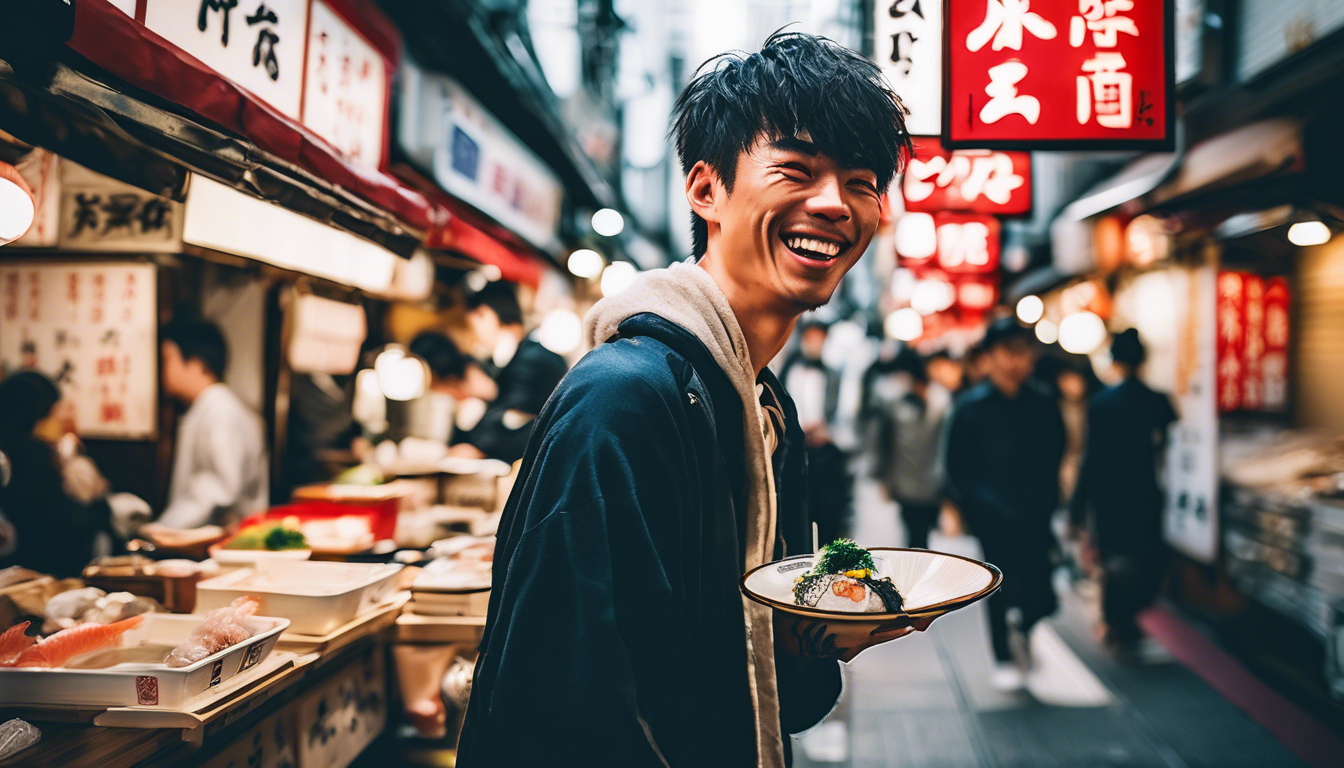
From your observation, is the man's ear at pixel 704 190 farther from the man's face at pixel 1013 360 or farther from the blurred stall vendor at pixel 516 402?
the man's face at pixel 1013 360

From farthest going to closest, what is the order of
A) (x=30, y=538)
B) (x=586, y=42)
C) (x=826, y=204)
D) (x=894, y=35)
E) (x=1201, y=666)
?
(x=586, y=42) < (x=1201, y=666) < (x=30, y=538) < (x=894, y=35) < (x=826, y=204)

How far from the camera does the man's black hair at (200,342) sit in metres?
6.18

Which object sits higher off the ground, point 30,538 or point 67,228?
point 67,228

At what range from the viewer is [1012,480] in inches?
274

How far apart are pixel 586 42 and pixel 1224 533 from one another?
45.9ft

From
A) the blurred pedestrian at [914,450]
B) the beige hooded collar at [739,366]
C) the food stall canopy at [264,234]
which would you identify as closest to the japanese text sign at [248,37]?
the food stall canopy at [264,234]

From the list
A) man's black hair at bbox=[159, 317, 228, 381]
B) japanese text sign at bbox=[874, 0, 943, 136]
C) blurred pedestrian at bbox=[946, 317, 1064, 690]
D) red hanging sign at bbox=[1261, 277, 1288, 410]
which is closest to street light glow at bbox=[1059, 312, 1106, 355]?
red hanging sign at bbox=[1261, 277, 1288, 410]

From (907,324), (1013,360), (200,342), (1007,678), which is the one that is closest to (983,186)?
(1013,360)

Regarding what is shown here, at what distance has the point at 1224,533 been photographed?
786 cm

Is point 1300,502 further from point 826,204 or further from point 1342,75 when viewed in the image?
point 826,204

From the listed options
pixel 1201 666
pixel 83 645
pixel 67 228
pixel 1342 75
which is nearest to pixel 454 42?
pixel 67 228

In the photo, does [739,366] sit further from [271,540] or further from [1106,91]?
[271,540]

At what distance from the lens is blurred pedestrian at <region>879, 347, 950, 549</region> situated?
8445mm

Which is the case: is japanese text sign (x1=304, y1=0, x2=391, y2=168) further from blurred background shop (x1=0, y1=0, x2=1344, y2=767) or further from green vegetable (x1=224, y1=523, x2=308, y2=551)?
green vegetable (x1=224, y1=523, x2=308, y2=551)
